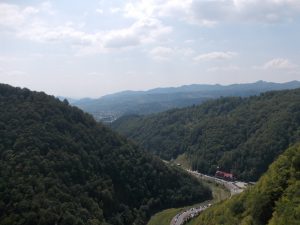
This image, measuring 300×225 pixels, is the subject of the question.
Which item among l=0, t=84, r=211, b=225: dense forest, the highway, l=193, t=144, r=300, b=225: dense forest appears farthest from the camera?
the highway

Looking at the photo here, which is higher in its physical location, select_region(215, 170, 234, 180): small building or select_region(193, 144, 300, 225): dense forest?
select_region(193, 144, 300, 225): dense forest

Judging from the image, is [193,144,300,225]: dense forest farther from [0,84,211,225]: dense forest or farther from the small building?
the small building

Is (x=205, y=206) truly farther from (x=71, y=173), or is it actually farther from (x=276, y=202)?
(x=276, y=202)

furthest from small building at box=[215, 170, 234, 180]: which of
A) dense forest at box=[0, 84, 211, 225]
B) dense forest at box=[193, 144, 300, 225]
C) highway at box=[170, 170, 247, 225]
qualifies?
dense forest at box=[193, 144, 300, 225]

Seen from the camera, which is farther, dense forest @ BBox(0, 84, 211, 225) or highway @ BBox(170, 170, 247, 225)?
highway @ BBox(170, 170, 247, 225)

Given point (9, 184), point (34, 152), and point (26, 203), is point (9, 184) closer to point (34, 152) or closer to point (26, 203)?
point (26, 203)

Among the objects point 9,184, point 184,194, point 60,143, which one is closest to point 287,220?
point 9,184

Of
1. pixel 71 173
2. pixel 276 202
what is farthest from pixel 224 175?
pixel 276 202
